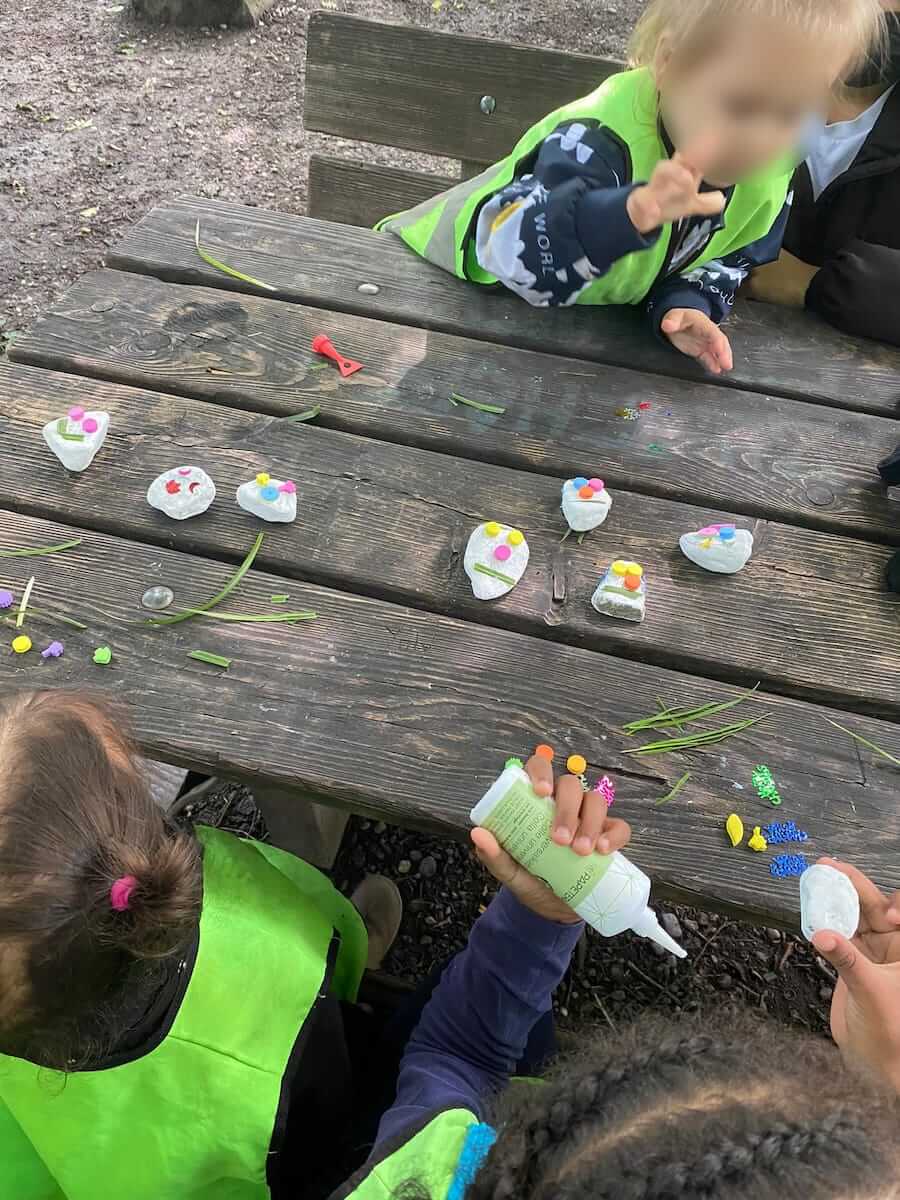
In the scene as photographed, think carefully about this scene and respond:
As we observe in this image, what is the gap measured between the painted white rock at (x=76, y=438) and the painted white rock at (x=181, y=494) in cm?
12

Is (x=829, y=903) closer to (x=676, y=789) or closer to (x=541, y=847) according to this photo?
(x=676, y=789)

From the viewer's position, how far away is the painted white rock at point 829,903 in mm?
939

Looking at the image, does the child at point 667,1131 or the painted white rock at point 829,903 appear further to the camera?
the painted white rock at point 829,903

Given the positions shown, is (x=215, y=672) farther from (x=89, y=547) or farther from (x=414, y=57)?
(x=414, y=57)

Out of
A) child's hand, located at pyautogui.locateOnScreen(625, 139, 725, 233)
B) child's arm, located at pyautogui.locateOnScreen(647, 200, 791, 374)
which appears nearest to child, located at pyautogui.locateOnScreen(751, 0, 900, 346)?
child's arm, located at pyautogui.locateOnScreen(647, 200, 791, 374)

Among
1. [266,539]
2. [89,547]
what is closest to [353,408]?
[266,539]

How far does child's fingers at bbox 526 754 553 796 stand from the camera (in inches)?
40.4

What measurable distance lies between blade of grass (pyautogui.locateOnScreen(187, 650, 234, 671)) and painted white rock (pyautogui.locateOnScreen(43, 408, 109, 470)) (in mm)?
412

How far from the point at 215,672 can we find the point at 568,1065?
0.66 metres

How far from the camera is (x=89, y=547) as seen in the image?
4.16 feet

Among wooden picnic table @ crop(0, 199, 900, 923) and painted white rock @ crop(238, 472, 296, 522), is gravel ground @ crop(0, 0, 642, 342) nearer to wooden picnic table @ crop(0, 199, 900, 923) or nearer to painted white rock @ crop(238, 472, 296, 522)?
wooden picnic table @ crop(0, 199, 900, 923)

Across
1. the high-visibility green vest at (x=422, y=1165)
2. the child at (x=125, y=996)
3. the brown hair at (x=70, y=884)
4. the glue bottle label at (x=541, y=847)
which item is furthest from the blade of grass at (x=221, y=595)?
the high-visibility green vest at (x=422, y=1165)

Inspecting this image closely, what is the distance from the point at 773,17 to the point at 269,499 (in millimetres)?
1042

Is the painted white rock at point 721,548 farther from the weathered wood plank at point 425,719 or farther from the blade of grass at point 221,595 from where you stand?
the blade of grass at point 221,595
